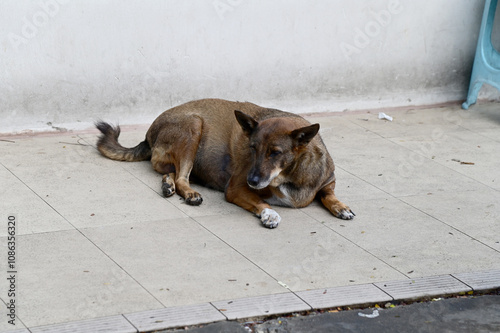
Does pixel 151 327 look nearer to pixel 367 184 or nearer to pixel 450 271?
pixel 450 271

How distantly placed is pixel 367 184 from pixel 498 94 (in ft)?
12.4

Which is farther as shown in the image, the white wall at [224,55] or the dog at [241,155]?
the white wall at [224,55]

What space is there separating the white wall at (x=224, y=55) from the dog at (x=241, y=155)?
37.6 inches

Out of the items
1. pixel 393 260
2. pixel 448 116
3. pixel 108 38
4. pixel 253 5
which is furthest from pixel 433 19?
pixel 393 260

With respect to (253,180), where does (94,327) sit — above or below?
below

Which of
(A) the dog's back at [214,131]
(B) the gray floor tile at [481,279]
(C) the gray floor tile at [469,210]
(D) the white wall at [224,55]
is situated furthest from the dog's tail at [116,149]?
(B) the gray floor tile at [481,279]

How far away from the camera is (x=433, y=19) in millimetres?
8578

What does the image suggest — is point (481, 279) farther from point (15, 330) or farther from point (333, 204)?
point (15, 330)

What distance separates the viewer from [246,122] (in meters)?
5.38

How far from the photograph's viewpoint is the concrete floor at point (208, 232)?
4316mm

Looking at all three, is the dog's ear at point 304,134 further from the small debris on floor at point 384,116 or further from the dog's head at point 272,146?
the small debris on floor at point 384,116

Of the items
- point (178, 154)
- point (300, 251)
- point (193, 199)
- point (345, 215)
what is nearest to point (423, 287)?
point (300, 251)

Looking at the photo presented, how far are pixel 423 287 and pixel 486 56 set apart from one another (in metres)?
4.93

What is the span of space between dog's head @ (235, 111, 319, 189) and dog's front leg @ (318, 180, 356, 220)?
509mm
